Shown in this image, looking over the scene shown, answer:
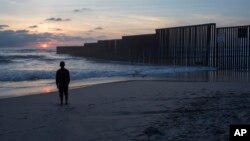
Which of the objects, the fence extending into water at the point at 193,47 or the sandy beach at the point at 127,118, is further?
the fence extending into water at the point at 193,47

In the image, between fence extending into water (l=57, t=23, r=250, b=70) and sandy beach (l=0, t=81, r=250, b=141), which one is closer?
sandy beach (l=0, t=81, r=250, b=141)

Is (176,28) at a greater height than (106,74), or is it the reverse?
(176,28)

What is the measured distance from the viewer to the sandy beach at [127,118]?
699cm

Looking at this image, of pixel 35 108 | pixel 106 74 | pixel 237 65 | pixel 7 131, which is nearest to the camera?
pixel 7 131

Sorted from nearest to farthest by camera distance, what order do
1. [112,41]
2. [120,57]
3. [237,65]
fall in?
[237,65] → [120,57] → [112,41]

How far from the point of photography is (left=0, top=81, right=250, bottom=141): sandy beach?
699 cm

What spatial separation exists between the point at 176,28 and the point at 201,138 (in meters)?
29.2

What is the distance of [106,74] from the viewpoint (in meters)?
25.3

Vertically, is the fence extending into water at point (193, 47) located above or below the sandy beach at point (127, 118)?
above

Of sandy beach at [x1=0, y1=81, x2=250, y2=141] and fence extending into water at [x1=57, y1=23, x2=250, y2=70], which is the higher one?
fence extending into water at [x1=57, y1=23, x2=250, y2=70]

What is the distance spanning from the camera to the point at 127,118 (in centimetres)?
854

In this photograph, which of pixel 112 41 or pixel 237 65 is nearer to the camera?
pixel 237 65

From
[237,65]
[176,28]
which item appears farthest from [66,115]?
[176,28]

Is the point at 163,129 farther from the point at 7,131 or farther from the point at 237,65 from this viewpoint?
the point at 237,65
